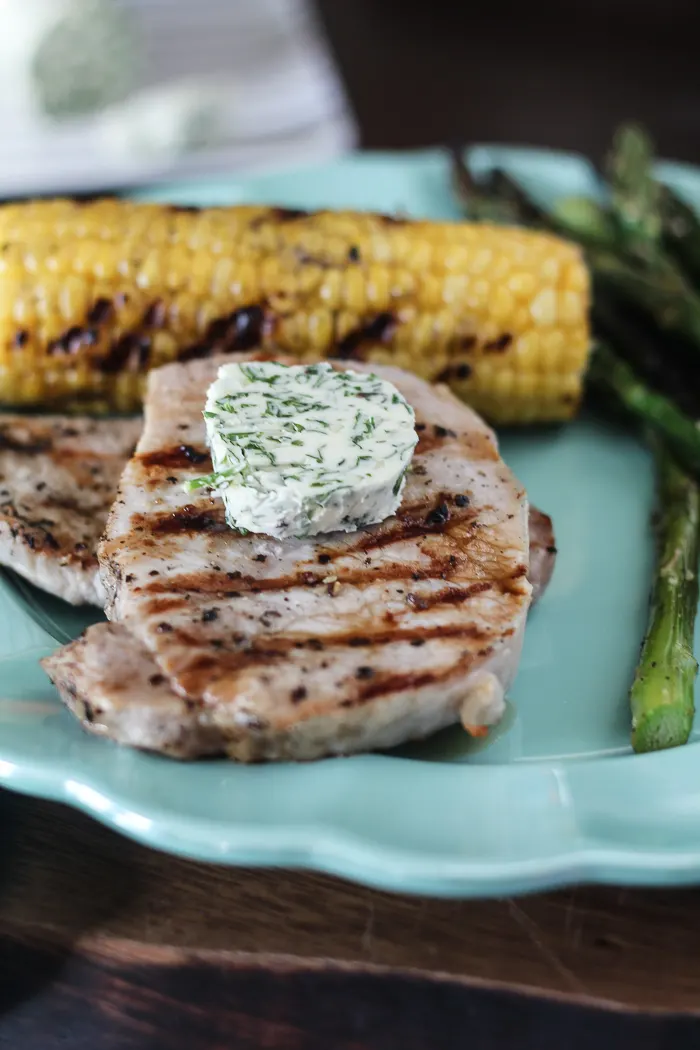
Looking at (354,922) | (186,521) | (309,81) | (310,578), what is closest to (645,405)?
(310,578)

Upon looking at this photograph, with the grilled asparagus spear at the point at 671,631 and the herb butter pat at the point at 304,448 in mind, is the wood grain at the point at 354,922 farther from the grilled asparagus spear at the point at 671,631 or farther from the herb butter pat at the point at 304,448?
the herb butter pat at the point at 304,448

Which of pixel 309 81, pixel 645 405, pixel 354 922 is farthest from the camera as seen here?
pixel 309 81

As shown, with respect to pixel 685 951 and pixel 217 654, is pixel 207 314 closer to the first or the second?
pixel 217 654

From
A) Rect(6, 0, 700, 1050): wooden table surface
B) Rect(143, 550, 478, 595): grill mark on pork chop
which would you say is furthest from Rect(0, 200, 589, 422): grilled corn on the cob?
Rect(6, 0, 700, 1050): wooden table surface

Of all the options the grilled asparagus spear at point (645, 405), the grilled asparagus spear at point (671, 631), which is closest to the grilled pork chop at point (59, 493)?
the grilled asparagus spear at point (671, 631)

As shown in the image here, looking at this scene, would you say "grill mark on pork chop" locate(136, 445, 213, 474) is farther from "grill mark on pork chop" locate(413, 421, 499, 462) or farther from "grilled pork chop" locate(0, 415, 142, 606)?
"grill mark on pork chop" locate(413, 421, 499, 462)

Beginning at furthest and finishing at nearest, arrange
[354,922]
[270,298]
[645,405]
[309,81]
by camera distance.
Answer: [309,81] → [645,405] → [270,298] → [354,922]

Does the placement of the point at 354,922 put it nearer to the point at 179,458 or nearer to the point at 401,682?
the point at 401,682
